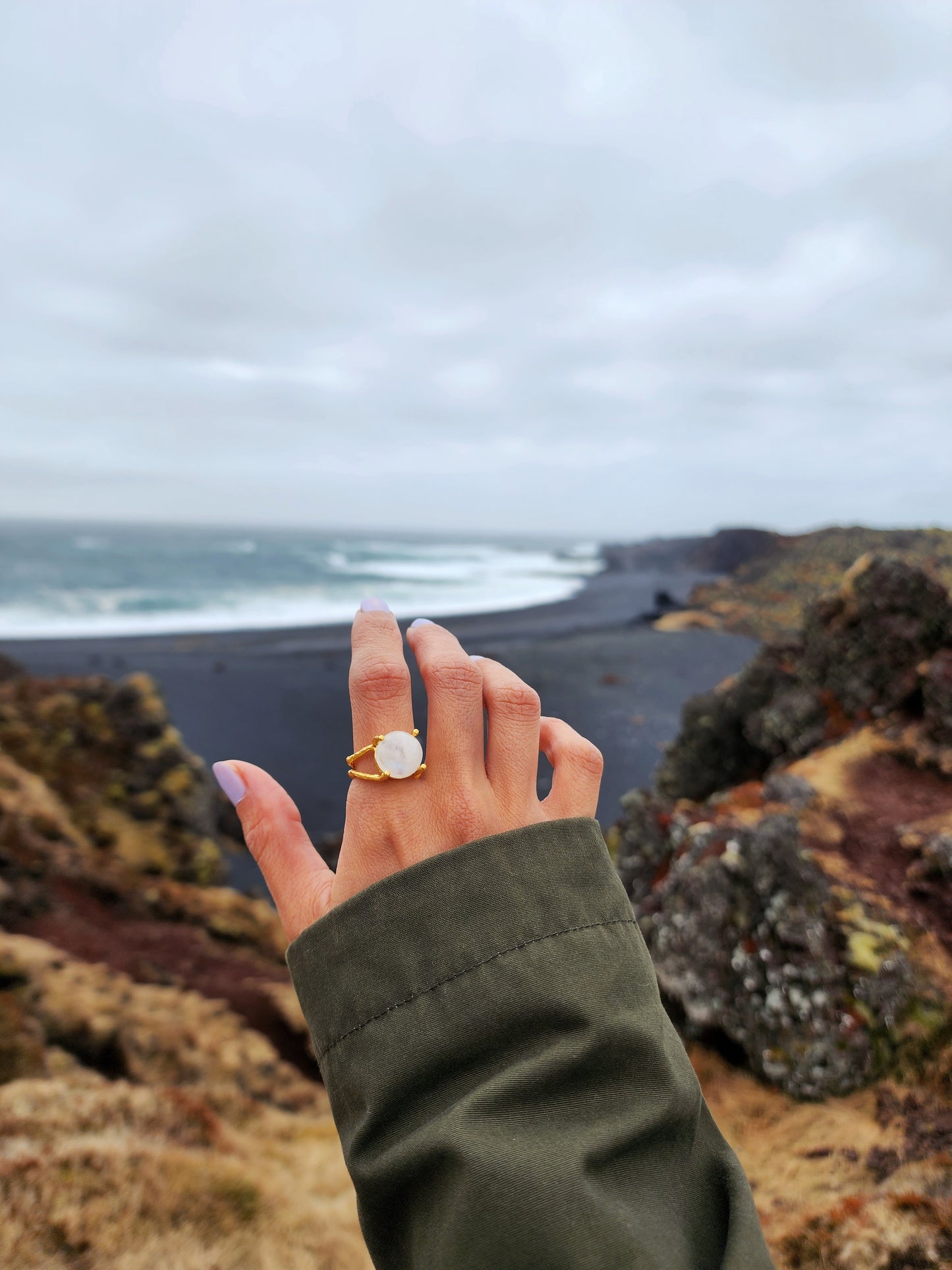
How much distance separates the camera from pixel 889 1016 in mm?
3201

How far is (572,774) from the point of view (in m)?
1.33

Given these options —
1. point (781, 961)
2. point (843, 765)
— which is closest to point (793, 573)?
point (843, 765)

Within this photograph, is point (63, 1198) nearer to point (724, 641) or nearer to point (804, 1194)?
point (804, 1194)

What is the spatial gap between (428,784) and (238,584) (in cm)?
4019

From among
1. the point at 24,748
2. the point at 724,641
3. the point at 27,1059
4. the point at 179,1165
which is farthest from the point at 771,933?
the point at 724,641

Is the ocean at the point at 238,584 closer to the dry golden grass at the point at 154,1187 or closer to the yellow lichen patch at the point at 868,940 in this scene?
the dry golden grass at the point at 154,1187

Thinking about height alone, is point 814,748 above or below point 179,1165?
above

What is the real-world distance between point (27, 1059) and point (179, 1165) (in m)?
1.22

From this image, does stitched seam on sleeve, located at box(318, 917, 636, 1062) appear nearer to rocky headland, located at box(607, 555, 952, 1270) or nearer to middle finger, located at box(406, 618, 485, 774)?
middle finger, located at box(406, 618, 485, 774)

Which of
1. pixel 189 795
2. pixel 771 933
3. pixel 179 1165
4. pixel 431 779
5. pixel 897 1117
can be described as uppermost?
pixel 431 779

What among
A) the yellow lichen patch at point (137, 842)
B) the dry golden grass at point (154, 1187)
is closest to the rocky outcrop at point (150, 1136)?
the dry golden grass at point (154, 1187)

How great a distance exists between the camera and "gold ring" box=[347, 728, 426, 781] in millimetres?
1153

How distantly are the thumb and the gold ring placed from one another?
0.18m

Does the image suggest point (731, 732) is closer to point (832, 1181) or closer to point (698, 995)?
point (698, 995)
